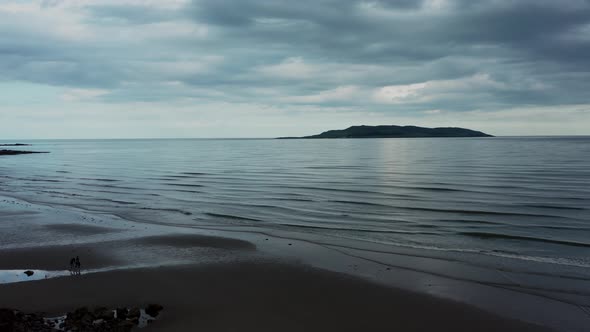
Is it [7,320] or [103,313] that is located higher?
[7,320]

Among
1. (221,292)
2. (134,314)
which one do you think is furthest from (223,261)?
(134,314)

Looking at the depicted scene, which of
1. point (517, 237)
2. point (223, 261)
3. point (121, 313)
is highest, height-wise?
point (517, 237)

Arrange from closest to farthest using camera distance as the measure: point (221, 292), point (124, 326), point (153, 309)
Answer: point (124, 326) → point (153, 309) → point (221, 292)

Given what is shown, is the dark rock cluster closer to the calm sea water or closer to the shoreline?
the shoreline

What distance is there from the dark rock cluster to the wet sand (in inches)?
12.8

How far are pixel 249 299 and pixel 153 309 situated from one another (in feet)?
6.10

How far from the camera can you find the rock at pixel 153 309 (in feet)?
24.8

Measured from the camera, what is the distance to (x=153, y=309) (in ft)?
25.1

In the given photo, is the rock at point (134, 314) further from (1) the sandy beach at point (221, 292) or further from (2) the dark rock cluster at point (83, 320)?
(1) the sandy beach at point (221, 292)

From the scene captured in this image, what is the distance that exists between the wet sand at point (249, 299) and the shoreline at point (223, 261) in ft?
0.22

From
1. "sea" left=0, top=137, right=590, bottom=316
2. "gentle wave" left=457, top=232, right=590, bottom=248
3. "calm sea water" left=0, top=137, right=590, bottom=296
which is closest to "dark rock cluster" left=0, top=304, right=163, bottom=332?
"sea" left=0, top=137, right=590, bottom=316

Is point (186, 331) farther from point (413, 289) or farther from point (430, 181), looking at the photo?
point (430, 181)

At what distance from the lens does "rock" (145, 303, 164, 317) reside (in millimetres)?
7559

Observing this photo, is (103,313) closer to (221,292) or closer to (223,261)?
(221,292)
